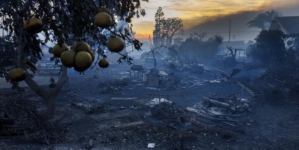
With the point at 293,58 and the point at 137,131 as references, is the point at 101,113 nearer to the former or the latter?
the point at 137,131

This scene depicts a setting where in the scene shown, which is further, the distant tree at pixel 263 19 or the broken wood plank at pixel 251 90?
the distant tree at pixel 263 19

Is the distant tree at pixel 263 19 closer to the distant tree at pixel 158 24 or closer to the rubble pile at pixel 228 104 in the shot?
the distant tree at pixel 158 24

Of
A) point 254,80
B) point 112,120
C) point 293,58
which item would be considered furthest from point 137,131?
point 293,58

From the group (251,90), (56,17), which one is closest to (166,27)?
(251,90)

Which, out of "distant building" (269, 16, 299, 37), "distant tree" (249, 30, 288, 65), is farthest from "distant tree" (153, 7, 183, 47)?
"distant tree" (249, 30, 288, 65)

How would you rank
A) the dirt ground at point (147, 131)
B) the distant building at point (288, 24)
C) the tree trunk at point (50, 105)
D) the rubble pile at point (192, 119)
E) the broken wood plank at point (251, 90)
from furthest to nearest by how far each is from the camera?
1. the distant building at point (288, 24)
2. the broken wood plank at point (251, 90)
3. the tree trunk at point (50, 105)
4. the rubble pile at point (192, 119)
5. the dirt ground at point (147, 131)

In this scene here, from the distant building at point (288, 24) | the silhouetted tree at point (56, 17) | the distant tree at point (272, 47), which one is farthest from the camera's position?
the distant building at point (288, 24)

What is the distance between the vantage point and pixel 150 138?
398 inches

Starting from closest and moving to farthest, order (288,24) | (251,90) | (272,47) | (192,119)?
1. (192,119)
2. (251,90)
3. (272,47)
4. (288,24)

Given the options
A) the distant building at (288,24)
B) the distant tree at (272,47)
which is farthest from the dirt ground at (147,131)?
the distant building at (288,24)

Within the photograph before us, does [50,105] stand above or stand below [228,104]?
above

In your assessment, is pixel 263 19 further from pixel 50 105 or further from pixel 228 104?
pixel 50 105

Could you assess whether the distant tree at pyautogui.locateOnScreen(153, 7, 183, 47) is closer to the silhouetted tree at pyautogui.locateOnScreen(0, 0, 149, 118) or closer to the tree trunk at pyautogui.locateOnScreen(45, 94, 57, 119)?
the tree trunk at pyautogui.locateOnScreen(45, 94, 57, 119)

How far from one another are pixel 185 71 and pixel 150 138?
2400 cm
